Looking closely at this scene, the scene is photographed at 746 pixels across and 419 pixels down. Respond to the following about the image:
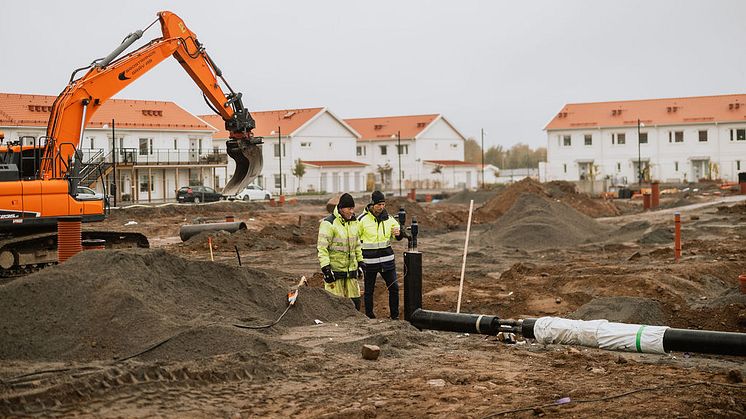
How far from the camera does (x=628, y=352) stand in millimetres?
9820

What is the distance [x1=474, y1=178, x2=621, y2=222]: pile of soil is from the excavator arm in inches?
755

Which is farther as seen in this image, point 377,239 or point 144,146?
point 144,146

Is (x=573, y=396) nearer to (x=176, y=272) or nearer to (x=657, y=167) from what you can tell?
(x=176, y=272)

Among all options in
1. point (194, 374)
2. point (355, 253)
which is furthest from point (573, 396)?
point (355, 253)

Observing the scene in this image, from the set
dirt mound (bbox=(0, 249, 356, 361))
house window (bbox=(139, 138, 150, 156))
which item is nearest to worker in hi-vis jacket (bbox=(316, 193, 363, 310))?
dirt mound (bbox=(0, 249, 356, 361))

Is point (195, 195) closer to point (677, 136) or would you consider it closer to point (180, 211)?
point (180, 211)

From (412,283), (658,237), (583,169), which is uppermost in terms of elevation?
(583,169)

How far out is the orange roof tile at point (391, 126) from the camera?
83500 millimetres

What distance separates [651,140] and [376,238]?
69.2 m

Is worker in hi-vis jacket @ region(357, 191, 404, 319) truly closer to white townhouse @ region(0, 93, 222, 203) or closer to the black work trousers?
the black work trousers

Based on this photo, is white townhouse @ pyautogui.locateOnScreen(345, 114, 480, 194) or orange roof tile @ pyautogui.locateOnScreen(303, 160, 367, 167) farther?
white townhouse @ pyautogui.locateOnScreen(345, 114, 480, 194)

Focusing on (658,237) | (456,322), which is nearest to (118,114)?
(658,237)

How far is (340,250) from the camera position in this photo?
12.0 m

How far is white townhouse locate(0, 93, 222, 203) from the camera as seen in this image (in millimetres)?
54969
